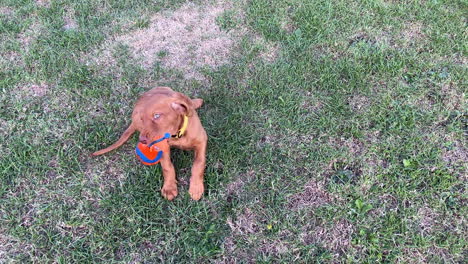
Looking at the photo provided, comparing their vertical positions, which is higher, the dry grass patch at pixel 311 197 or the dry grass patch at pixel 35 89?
the dry grass patch at pixel 311 197

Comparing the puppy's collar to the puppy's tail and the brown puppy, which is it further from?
the puppy's tail

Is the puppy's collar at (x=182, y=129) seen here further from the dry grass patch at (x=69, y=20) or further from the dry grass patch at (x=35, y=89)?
the dry grass patch at (x=69, y=20)

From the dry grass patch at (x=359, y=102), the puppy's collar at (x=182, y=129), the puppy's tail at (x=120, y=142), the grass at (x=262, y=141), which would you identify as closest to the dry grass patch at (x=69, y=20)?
the grass at (x=262, y=141)

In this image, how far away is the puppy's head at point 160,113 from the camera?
7.41 feet

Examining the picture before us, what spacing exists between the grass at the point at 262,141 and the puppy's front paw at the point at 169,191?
5cm

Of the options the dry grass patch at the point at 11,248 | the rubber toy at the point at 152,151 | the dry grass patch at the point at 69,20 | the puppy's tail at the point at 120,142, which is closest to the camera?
the dry grass patch at the point at 11,248

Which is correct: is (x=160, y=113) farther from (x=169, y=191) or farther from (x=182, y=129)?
(x=169, y=191)

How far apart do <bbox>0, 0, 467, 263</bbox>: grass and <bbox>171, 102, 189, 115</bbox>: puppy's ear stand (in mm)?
740

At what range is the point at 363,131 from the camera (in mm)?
3256

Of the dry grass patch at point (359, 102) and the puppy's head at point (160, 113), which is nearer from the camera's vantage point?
the puppy's head at point (160, 113)

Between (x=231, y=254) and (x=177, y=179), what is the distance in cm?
79

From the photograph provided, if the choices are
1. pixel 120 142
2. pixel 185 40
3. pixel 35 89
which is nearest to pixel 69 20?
pixel 35 89

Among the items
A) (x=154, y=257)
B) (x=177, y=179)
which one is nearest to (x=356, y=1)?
(x=177, y=179)

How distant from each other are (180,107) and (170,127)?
0.49 ft
